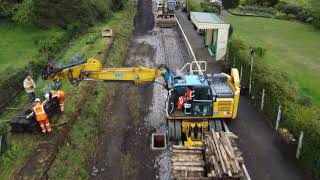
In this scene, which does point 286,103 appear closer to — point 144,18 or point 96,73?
point 96,73

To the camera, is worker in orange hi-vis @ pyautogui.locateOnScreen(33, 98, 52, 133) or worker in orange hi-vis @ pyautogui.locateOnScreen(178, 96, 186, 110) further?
worker in orange hi-vis @ pyautogui.locateOnScreen(33, 98, 52, 133)

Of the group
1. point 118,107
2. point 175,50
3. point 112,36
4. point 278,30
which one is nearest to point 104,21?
point 112,36

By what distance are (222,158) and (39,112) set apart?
806cm

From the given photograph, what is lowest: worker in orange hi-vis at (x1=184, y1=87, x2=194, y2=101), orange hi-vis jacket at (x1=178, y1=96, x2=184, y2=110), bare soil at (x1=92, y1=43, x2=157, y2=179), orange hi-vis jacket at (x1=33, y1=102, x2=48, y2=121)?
bare soil at (x1=92, y1=43, x2=157, y2=179)

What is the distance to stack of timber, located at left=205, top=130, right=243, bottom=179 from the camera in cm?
1121

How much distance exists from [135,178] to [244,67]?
33.5 feet

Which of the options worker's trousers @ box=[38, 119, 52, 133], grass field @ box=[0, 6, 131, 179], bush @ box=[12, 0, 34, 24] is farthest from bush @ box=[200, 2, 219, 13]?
worker's trousers @ box=[38, 119, 52, 133]

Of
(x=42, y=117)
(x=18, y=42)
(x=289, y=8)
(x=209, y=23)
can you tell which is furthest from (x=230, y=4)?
(x=42, y=117)

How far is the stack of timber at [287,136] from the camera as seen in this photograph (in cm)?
1491

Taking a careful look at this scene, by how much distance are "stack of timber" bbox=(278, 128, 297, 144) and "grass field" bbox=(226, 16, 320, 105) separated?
475 centimetres

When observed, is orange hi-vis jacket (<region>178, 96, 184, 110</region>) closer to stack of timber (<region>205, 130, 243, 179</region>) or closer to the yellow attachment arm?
the yellow attachment arm

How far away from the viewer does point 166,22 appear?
35.2m

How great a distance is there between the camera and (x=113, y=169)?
1388cm

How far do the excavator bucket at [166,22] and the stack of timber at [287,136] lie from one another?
2162 cm
